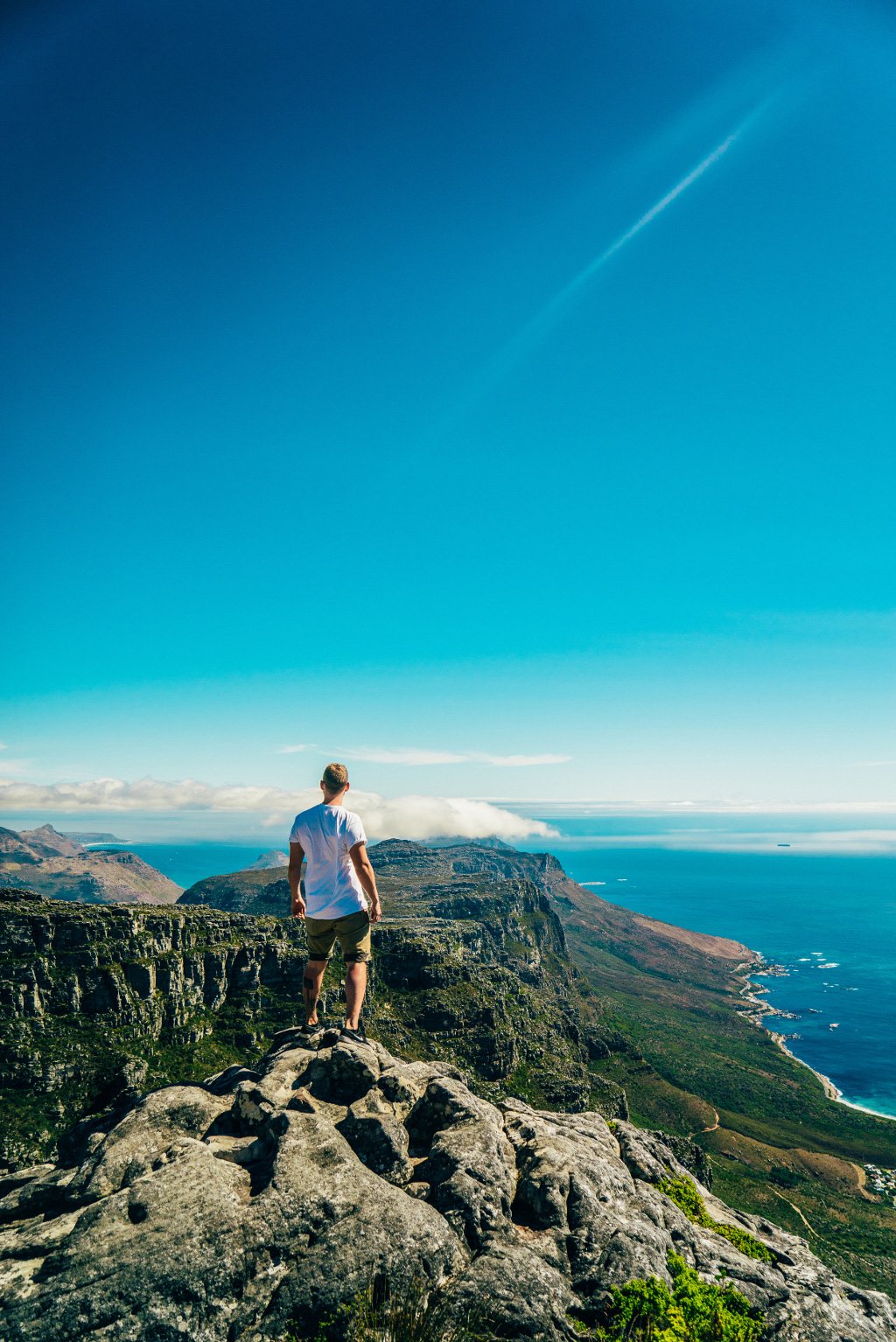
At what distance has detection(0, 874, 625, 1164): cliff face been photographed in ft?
309

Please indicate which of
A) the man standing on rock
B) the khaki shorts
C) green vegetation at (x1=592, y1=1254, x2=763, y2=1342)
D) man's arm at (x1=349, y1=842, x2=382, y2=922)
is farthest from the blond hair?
green vegetation at (x1=592, y1=1254, x2=763, y2=1342)

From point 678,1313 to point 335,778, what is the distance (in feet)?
48.6

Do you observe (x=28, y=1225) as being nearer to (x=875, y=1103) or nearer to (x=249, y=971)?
(x=249, y=971)

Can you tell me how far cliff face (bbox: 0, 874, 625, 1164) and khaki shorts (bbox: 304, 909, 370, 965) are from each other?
95302mm

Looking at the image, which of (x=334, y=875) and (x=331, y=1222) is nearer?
(x=331, y=1222)

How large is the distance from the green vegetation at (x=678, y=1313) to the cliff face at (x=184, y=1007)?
318 ft

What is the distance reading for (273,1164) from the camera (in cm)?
1355

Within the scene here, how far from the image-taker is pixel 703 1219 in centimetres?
2039

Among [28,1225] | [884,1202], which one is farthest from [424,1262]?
[884,1202]

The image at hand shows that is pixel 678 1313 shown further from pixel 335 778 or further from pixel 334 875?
pixel 335 778

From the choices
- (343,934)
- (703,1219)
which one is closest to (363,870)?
(343,934)

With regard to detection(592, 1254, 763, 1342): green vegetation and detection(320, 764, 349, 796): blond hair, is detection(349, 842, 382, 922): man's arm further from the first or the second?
detection(592, 1254, 763, 1342): green vegetation

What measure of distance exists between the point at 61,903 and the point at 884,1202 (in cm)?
19863

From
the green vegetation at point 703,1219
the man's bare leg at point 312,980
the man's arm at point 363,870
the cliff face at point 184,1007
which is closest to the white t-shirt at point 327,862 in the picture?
the man's arm at point 363,870
